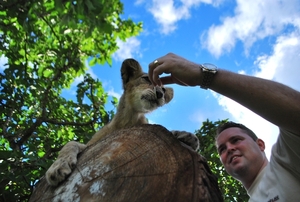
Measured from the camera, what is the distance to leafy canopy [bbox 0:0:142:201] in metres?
5.91

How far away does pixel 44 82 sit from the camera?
319 inches

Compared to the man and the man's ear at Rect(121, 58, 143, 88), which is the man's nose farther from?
the man's ear at Rect(121, 58, 143, 88)

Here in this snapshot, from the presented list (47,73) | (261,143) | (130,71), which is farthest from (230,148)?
(47,73)

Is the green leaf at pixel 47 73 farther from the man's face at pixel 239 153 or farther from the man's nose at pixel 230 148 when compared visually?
the man's nose at pixel 230 148

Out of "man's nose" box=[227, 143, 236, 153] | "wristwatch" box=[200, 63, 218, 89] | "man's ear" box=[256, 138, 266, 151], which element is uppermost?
"man's ear" box=[256, 138, 266, 151]

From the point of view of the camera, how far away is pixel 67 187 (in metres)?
2.72

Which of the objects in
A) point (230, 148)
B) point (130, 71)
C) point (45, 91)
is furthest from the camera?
point (45, 91)

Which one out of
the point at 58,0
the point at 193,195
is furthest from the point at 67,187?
the point at 58,0

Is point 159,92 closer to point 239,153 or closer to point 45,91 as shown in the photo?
point 239,153

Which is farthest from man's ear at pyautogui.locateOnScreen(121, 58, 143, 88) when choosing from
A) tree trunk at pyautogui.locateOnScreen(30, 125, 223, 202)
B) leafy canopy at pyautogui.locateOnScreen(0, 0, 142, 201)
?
tree trunk at pyautogui.locateOnScreen(30, 125, 223, 202)

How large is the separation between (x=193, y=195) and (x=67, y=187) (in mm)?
1203

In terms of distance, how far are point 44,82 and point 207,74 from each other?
666 centimetres

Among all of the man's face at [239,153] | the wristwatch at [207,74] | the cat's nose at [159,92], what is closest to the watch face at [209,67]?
Answer: the wristwatch at [207,74]

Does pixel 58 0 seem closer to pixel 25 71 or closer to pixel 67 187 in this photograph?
pixel 25 71
